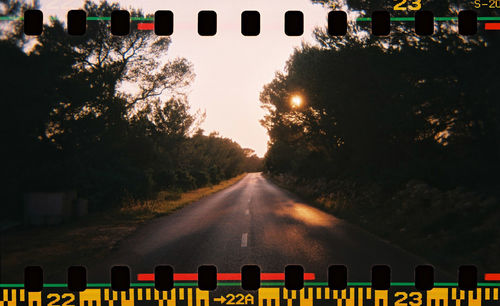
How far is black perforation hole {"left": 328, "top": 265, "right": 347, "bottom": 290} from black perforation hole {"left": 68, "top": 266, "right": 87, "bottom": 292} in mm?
3938

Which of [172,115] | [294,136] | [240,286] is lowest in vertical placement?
[240,286]

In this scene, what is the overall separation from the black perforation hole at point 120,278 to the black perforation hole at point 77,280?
1.67 feet

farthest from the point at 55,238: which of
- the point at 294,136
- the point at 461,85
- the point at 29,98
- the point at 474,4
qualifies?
the point at 294,136

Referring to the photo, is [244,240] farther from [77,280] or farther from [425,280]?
[425,280]

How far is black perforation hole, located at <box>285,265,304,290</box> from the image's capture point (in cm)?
521

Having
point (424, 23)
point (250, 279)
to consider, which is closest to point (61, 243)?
point (250, 279)

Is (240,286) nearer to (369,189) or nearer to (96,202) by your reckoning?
(96,202)

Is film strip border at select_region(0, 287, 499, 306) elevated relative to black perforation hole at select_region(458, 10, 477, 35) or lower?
lower

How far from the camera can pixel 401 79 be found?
1199 cm

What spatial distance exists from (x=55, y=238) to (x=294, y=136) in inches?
1044

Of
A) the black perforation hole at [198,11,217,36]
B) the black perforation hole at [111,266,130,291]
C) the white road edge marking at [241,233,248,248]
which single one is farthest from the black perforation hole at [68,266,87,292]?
the black perforation hole at [198,11,217,36]

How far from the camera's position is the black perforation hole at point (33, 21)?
15.8ft

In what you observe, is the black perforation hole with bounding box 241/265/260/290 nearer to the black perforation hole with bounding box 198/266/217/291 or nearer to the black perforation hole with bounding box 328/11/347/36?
the black perforation hole with bounding box 198/266/217/291

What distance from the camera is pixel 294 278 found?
530cm
